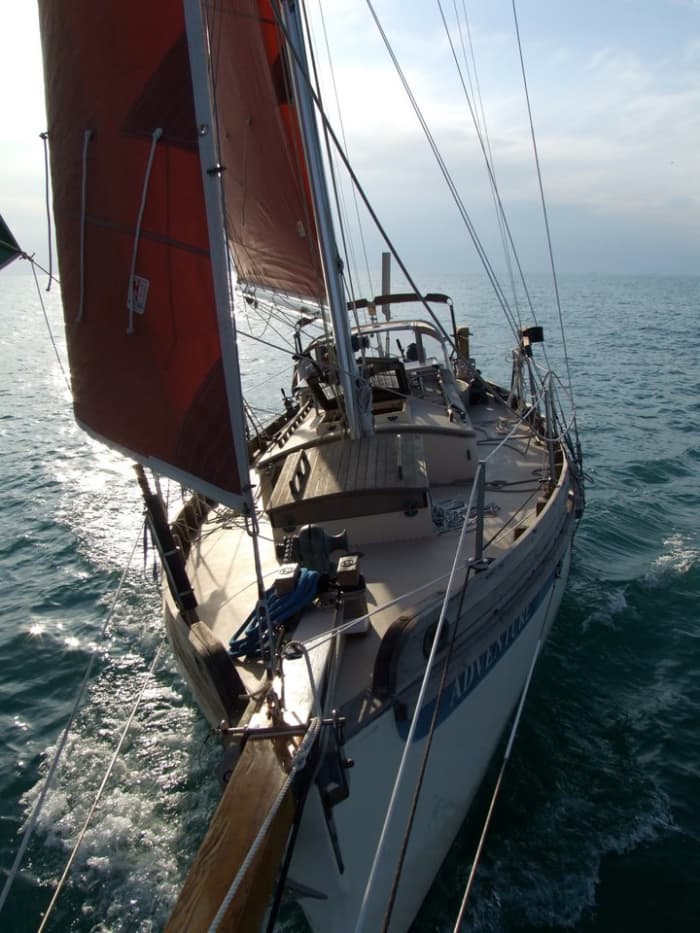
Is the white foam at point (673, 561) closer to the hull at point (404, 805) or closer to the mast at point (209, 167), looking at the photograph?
the hull at point (404, 805)

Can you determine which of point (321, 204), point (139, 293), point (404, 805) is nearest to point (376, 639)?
point (404, 805)

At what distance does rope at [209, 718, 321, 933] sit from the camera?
122 inches

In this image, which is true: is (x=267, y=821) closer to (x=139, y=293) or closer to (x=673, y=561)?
(x=139, y=293)

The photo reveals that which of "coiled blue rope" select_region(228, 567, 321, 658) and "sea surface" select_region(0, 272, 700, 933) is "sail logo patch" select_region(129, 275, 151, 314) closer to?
"sea surface" select_region(0, 272, 700, 933)

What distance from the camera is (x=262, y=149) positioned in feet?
36.7

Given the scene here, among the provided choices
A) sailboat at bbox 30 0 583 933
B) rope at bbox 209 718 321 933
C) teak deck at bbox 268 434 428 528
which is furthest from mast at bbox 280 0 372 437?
rope at bbox 209 718 321 933

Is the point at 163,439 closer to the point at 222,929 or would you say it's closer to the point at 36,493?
the point at 222,929

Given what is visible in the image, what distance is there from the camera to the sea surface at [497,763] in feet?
20.9

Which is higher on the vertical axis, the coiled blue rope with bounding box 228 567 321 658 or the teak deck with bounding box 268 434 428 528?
the teak deck with bounding box 268 434 428 528

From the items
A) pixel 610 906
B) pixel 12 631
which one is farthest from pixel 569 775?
pixel 12 631

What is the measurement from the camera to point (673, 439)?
21.1 metres

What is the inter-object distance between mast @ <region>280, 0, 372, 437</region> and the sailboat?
0.10 feet

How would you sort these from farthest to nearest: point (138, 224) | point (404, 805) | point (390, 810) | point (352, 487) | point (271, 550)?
point (271, 550)
point (352, 487)
point (404, 805)
point (138, 224)
point (390, 810)

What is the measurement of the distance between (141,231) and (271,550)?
16.1 ft
